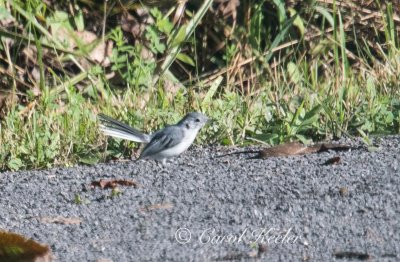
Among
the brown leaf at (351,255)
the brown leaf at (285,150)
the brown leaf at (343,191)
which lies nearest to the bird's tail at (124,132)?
the brown leaf at (285,150)

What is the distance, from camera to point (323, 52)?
8.70 meters

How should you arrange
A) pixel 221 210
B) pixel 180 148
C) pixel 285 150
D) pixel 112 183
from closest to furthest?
1. pixel 221 210
2. pixel 112 183
3. pixel 285 150
4. pixel 180 148

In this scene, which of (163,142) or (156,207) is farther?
(163,142)

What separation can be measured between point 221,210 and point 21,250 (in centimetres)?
96

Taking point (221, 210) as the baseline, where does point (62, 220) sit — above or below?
above

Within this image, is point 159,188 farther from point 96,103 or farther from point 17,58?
point 17,58

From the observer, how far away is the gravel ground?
414 cm

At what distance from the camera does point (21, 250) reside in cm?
406

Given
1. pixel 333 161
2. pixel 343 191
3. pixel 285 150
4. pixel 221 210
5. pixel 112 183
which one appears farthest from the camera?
pixel 285 150

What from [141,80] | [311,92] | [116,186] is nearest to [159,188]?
[116,186]

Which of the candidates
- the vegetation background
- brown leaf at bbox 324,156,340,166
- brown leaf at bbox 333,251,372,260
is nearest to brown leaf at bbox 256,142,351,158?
the vegetation background

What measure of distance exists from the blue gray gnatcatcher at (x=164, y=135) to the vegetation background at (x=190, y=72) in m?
0.22

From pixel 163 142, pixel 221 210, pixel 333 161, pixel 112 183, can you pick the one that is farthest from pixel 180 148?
pixel 221 210

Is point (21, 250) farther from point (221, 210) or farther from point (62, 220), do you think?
point (221, 210)
